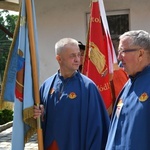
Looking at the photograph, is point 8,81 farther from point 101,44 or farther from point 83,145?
point 101,44

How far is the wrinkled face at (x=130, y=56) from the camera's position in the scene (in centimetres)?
240

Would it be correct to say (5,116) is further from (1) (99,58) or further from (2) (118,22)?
(1) (99,58)

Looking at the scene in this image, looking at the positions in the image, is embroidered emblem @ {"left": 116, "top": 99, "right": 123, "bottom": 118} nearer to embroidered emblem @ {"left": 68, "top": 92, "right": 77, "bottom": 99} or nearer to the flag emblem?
embroidered emblem @ {"left": 68, "top": 92, "right": 77, "bottom": 99}

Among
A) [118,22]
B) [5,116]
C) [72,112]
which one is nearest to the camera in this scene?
[72,112]

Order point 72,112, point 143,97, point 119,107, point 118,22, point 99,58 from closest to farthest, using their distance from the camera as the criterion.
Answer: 1. point 143,97
2. point 119,107
3. point 72,112
4. point 99,58
5. point 118,22

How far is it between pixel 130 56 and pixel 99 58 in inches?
59.3

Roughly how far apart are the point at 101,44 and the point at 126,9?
3.47 metres

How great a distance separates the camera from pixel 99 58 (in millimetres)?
3908

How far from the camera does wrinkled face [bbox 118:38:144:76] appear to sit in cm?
240

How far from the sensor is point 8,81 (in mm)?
3264

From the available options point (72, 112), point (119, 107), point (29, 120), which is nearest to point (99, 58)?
point (72, 112)

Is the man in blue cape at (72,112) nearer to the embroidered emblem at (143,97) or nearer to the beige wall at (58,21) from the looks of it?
the embroidered emblem at (143,97)

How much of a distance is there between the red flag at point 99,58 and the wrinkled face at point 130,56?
1418mm

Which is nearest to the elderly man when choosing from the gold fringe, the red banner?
the gold fringe
